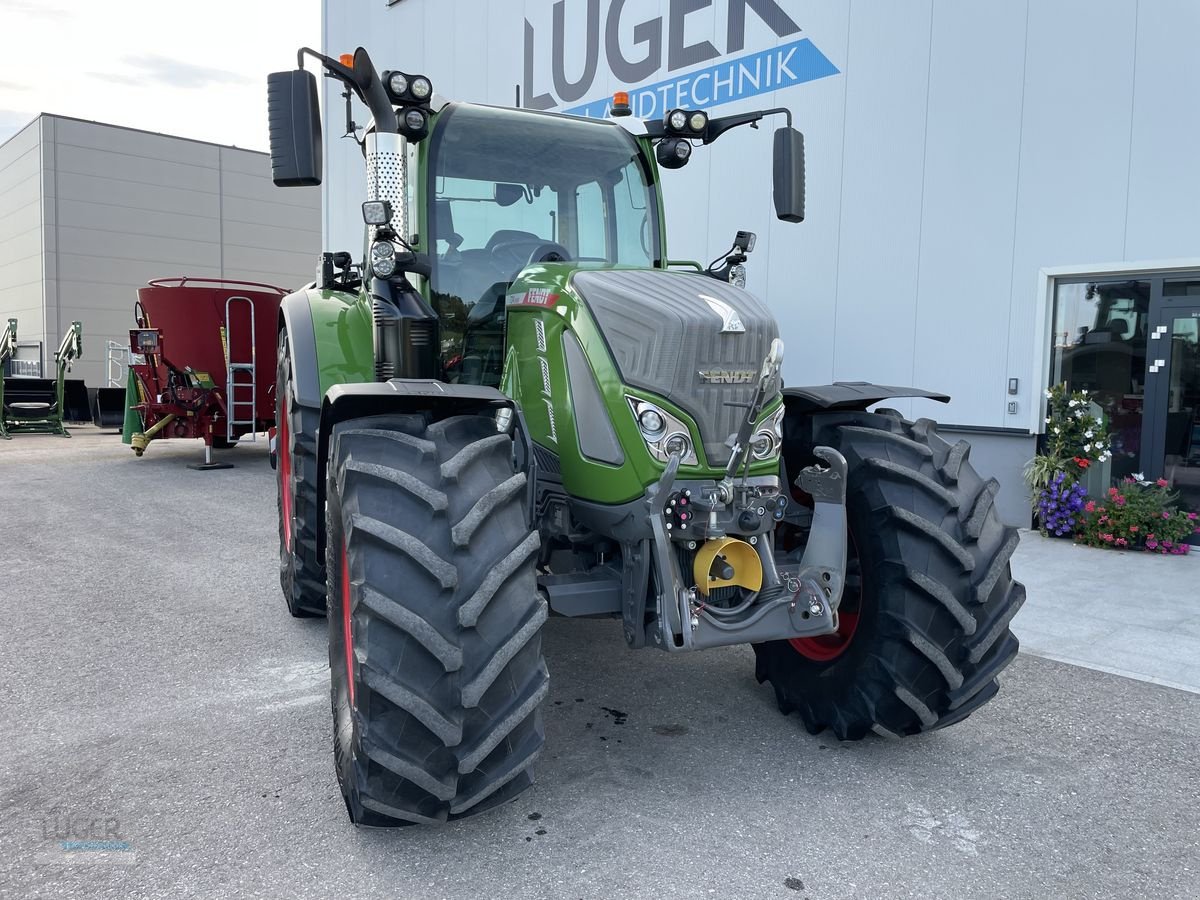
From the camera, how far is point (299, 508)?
4.38 metres

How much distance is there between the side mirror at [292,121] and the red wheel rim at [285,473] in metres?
1.95

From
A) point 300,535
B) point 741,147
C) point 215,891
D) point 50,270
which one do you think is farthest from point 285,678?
point 50,270

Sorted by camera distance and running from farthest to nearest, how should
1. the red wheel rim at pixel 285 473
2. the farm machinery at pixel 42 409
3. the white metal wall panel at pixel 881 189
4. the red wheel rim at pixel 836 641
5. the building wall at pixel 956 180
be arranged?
1. the farm machinery at pixel 42 409
2. the white metal wall panel at pixel 881 189
3. the building wall at pixel 956 180
4. the red wheel rim at pixel 285 473
5. the red wheel rim at pixel 836 641

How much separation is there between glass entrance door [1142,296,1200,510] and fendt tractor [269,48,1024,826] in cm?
477

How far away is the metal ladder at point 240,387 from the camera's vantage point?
10773mm

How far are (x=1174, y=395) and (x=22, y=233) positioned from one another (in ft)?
82.1

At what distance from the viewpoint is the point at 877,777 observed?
3090 millimetres

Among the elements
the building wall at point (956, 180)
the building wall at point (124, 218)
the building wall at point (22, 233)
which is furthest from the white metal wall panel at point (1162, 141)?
the building wall at point (22, 233)

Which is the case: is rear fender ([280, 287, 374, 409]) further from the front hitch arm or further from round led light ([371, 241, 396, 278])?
the front hitch arm

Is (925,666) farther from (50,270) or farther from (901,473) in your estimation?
(50,270)

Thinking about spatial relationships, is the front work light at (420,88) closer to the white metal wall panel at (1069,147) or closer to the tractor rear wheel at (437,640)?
the tractor rear wheel at (437,640)

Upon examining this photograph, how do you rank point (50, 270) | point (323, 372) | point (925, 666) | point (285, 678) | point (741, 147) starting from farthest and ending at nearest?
point (50, 270) → point (741, 147) → point (323, 372) → point (285, 678) → point (925, 666)

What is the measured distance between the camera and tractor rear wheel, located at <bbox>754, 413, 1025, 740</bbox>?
3018 mm

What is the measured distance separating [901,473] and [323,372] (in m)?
2.70
